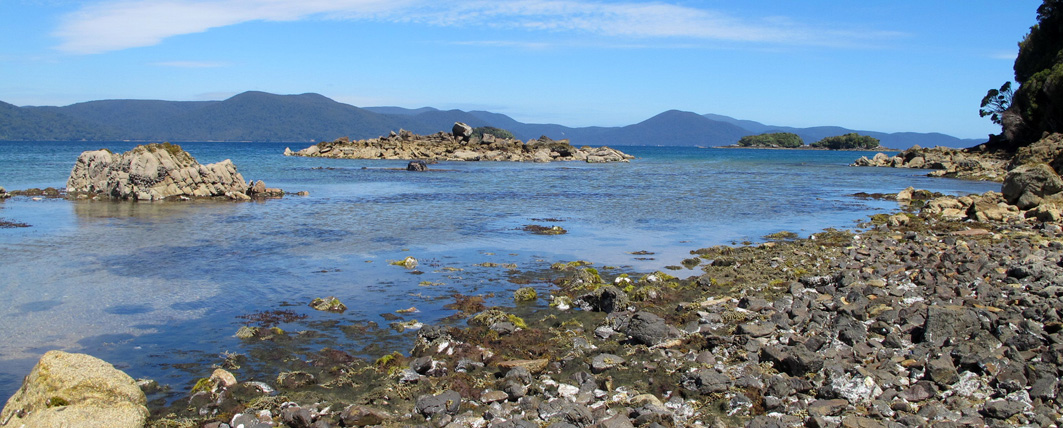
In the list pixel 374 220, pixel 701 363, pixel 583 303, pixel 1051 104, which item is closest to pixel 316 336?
pixel 583 303

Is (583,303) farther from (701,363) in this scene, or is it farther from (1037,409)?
(1037,409)

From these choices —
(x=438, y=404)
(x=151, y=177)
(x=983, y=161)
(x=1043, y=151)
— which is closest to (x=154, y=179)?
(x=151, y=177)

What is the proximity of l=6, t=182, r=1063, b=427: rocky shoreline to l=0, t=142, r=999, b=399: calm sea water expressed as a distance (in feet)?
3.17

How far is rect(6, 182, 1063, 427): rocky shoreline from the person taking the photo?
5879mm

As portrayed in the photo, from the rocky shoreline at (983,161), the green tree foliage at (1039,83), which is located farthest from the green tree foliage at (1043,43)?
the rocky shoreline at (983,161)

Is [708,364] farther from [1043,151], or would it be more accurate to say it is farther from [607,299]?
[1043,151]

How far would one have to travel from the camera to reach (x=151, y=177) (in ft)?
84.7

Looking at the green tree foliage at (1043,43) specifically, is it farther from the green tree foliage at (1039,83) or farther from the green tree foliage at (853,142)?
the green tree foliage at (853,142)

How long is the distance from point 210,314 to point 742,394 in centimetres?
728

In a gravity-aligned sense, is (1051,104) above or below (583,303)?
above

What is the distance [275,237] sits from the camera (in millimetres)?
16594

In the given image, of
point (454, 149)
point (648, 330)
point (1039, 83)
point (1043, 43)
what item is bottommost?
point (648, 330)

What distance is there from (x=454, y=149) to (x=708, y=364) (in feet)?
260

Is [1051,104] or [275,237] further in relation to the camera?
[1051,104]
